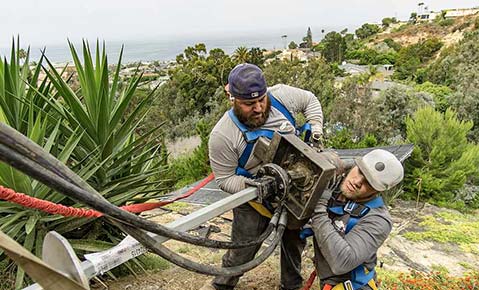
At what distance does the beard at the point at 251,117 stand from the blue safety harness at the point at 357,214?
0.79 meters

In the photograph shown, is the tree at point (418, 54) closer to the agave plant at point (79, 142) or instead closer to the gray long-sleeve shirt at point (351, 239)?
the agave plant at point (79, 142)

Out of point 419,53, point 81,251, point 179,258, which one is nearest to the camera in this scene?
point 179,258

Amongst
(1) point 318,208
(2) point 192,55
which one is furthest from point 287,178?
(2) point 192,55

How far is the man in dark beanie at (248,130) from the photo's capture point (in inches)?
103

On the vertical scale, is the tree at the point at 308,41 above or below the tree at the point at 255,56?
below

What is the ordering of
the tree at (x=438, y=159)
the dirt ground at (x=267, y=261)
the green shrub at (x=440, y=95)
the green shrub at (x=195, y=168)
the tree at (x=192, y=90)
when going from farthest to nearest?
the tree at (x=192, y=90)
the green shrub at (x=440, y=95)
the green shrub at (x=195, y=168)
the tree at (x=438, y=159)
the dirt ground at (x=267, y=261)

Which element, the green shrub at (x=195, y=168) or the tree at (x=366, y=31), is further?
the tree at (x=366, y=31)

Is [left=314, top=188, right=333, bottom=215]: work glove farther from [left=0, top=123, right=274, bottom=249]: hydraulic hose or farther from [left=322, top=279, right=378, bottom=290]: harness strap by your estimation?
[left=0, top=123, right=274, bottom=249]: hydraulic hose

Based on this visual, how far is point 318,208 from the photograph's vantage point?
221cm

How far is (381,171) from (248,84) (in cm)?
100

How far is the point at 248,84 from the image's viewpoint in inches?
101

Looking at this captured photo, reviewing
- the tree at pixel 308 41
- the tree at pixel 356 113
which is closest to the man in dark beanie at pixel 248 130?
the tree at pixel 356 113

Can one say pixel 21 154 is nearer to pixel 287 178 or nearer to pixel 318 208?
pixel 287 178

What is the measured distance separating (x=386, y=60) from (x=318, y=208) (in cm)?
7527
